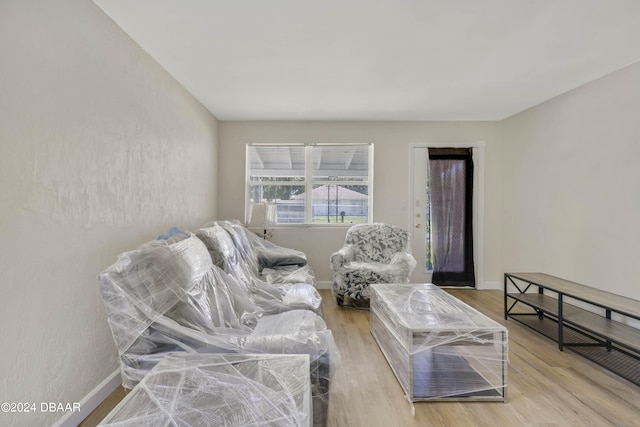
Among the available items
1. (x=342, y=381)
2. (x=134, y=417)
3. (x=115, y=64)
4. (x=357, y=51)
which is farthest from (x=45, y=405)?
(x=357, y=51)

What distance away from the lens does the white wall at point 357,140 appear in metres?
3.81

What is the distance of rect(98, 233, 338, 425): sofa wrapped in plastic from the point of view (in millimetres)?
1144

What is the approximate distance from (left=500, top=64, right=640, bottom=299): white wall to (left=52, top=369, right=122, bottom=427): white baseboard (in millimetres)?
3988

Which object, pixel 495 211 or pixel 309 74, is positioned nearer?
pixel 309 74

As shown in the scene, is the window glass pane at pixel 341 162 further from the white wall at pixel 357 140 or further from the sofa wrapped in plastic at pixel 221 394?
the sofa wrapped in plastic at pixel 221 394

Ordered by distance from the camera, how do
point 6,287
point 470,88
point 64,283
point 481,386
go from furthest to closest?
point 470,88
point 481,386
point 64,283
point 6,287

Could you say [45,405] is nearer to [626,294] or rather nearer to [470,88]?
[470,88]

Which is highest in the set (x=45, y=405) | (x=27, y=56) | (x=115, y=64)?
(x=115, y=64)

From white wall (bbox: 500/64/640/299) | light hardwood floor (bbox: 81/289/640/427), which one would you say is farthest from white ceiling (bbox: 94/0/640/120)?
light hardwood floor (bbox: 81/289/640/427)

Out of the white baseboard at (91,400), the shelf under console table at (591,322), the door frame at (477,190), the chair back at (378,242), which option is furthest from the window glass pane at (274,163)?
the shelf under console table at (591,322)

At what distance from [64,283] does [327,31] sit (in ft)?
7.04

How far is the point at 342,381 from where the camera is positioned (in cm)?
184

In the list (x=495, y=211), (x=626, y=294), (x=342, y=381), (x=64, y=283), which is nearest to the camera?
(x=64, y=283)

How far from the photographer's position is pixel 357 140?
12.6 ft
